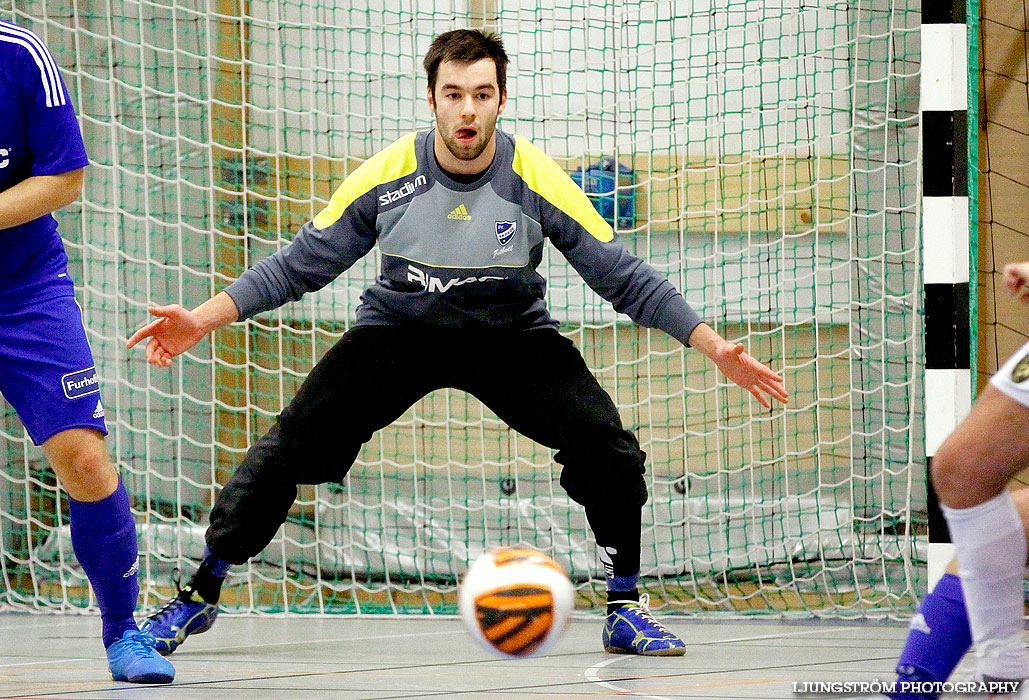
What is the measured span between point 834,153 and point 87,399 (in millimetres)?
3355

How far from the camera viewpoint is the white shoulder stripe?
3.10 m

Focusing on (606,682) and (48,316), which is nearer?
(48,316)

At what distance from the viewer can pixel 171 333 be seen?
140 inches

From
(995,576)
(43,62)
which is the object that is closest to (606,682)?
(995,576)

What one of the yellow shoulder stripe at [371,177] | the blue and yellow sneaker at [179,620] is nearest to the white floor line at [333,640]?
the blue and yellow sneaker at [179,620]

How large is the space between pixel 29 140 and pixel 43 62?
189 mm

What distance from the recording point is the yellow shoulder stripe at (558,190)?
3766 millimetres

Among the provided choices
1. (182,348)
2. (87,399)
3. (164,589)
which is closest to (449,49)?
(182,348)

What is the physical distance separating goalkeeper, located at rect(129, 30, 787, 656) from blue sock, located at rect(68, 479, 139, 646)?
464mm

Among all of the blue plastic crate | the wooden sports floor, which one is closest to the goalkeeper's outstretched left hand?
the wooden sports floor

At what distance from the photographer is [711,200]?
5.57m

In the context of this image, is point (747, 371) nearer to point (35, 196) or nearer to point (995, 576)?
point (995, 576)

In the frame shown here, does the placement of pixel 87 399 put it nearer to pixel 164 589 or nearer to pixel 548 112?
pixel 164 589

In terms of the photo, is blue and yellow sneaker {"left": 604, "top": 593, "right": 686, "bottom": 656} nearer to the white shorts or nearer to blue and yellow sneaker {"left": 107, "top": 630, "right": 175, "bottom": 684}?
blue and yellow sneaker {"left": 107, "top": 630, "right": 175, "bottom": 684}
